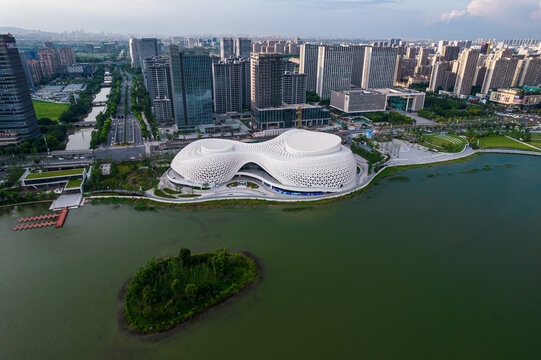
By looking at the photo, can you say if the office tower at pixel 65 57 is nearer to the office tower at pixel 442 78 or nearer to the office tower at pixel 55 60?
the office tower at pixel 55 60

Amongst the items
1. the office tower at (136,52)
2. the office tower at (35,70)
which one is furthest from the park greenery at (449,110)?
the office tower at (35,70)

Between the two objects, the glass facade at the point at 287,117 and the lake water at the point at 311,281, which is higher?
the glass facade at the point at 287,117

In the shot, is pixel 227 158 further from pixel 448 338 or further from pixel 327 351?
pixel 448 338

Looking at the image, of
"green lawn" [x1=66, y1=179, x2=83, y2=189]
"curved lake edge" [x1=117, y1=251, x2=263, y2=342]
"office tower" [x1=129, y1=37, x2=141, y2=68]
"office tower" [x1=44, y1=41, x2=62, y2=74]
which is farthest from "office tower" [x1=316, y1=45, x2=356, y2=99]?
"office tower" [x1=44, y1=41, x2=62, y2=74]

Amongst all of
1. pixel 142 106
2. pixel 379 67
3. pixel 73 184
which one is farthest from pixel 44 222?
pixel 379 67

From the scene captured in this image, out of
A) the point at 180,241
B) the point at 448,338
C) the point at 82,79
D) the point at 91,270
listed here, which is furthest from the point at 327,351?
the point at 82,79

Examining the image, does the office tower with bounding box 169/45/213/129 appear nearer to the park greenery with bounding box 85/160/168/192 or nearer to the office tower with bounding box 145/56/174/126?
the office tower with bounding box 145/56/174/126

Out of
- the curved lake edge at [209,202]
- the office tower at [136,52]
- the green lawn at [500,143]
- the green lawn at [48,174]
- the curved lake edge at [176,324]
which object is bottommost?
the curved lake edge at [176,324]
